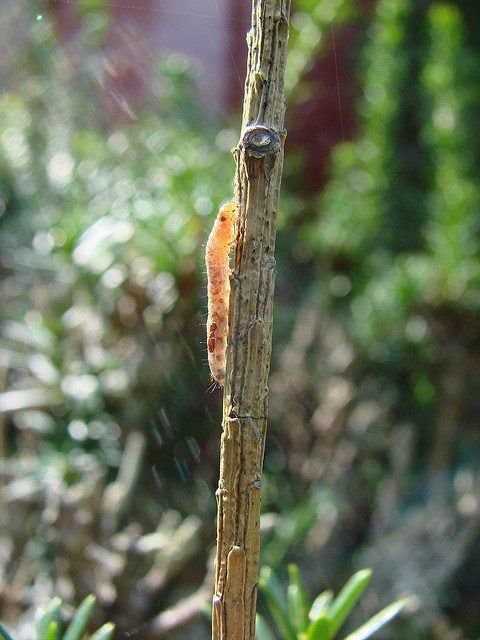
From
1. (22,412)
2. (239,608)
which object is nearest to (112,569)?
(22,412)

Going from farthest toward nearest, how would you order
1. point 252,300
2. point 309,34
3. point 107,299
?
point 309,34, point 107,299, point 252,300

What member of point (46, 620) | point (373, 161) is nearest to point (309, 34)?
point (373, 161)

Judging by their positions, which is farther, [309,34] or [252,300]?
[309,34]

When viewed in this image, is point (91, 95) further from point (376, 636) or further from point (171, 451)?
point (376, 636)

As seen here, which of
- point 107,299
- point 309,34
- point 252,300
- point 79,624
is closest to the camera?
point 252,300

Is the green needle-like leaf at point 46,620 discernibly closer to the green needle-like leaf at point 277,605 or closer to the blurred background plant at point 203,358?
the green needle-like leaf at point 277,605

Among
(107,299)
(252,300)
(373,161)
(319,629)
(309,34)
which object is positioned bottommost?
(319,629)

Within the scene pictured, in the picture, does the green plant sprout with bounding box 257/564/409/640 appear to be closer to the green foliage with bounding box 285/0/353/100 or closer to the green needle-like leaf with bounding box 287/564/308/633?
the green needle-like leaf with bounding box 287/564/308/633

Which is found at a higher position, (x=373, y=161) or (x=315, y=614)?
(x=373, y=161)

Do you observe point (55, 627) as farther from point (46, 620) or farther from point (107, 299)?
point (107, 299)
